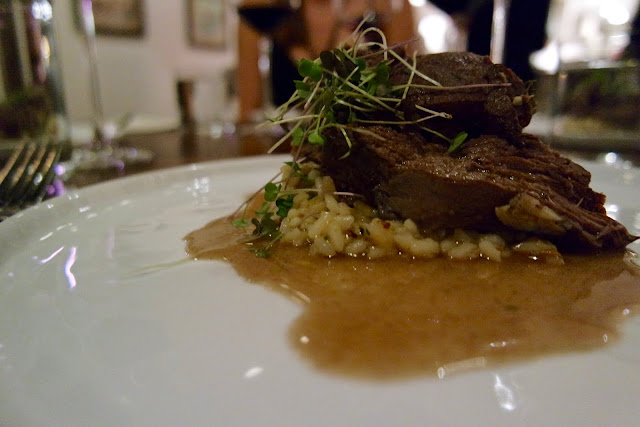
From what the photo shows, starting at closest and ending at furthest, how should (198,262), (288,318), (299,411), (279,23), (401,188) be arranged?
(299,411), (288,318), (198,262), (401,188), (279,23)

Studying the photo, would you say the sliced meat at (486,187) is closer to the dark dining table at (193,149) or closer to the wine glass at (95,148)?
the dark dining table at (193,149)

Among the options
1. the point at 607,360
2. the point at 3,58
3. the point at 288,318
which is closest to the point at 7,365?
the point at 288,318

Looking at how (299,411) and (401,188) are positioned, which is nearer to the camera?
(299,411)

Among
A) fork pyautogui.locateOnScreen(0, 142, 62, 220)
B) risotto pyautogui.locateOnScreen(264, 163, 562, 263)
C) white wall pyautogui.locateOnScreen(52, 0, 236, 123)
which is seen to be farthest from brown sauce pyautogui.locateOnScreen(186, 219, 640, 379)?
white wall pyautogui.locateOnScreen(52, 0, 236, 123)

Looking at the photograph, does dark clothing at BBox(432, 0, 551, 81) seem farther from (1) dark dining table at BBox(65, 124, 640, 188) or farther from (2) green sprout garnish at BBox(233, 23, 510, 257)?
(2) green sprout garnish at BBox(233, 23, 510, 257)

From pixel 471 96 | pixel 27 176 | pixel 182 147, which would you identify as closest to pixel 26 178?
pixel 27 176

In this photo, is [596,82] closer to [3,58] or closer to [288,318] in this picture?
[288,318]

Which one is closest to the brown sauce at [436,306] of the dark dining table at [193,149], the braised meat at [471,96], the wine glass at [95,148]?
the braised meat at [471,96]
